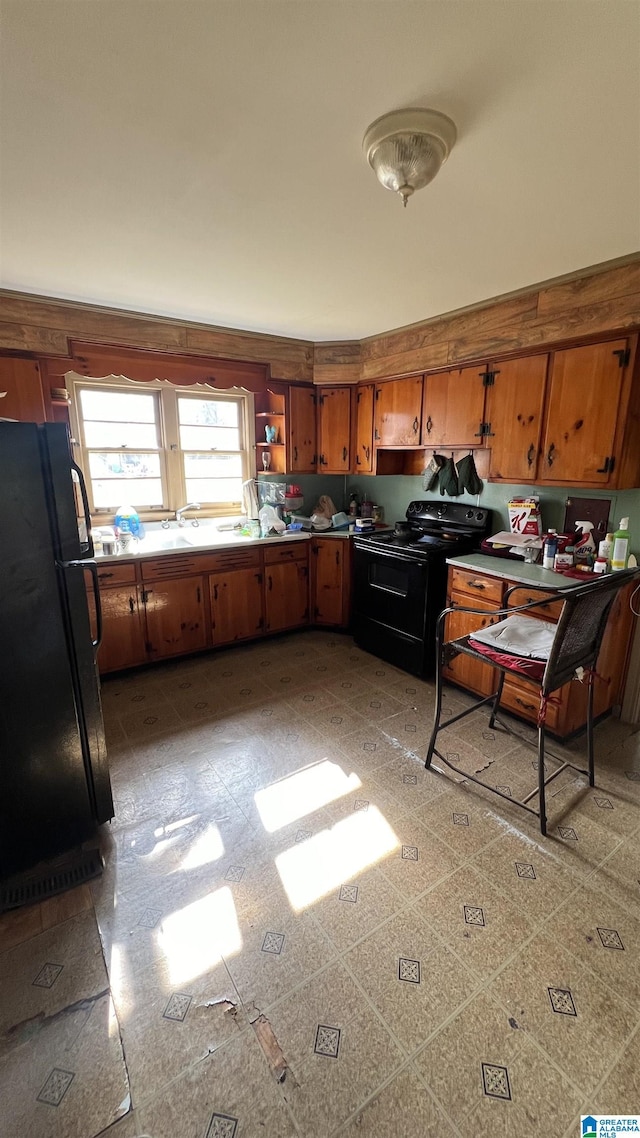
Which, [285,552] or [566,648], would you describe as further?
[285,552]

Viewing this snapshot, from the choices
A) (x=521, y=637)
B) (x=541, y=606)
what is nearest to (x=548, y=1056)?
(x=521, y=637)

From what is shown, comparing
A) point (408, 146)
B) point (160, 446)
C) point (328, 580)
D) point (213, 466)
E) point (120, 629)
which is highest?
point (408, 146)

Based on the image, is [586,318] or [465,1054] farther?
[586,318]

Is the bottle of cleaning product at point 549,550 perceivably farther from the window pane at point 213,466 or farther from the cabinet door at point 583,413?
the window pane at point 213,466

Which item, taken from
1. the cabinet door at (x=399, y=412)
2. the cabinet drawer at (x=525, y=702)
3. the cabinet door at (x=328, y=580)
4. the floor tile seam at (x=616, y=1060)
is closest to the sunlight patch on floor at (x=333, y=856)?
the floor tile seam at (x=616, y=1060)

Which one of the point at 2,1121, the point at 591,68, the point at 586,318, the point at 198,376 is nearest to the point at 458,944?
the point at 2,1121

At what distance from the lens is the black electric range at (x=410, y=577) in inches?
126

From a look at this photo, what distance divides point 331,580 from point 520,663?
7.27ft

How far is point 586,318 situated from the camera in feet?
7.93

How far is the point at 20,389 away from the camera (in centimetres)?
295

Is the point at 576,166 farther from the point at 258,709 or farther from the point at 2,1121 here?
the point at 2,1121

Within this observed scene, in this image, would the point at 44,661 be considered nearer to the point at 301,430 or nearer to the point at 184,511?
the point at 184,511

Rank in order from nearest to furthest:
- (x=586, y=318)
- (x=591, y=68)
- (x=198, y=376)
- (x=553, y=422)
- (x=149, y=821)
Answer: (x=591, y=68), (x=149, y=821), (x=586, y=318), (x=553, y=422), (x=198, y=376)

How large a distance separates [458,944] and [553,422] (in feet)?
8.41
